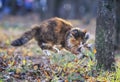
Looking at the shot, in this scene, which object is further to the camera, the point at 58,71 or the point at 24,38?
the point at 24,38

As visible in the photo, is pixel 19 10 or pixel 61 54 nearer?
pixel 61 54

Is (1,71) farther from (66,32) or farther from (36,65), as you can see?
(66,32)

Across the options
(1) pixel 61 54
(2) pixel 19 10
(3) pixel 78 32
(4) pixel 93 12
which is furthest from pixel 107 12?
(2) pixel 19 10

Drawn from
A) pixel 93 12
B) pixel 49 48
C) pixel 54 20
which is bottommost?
pixel 93 12

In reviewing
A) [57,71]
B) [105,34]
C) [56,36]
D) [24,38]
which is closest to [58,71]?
[57,71]

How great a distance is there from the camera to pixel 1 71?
7.85 meters

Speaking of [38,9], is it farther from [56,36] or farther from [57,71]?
[57,71]

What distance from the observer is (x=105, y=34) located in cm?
788

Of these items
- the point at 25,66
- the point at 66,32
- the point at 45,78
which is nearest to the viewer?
the point at 45,78

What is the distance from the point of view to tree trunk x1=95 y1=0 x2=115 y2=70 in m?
7.84

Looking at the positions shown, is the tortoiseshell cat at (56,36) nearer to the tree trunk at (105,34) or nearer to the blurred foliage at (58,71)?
the blurred foliage at (58,71)

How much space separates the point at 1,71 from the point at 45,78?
0.90 m

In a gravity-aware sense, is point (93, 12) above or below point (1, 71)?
below

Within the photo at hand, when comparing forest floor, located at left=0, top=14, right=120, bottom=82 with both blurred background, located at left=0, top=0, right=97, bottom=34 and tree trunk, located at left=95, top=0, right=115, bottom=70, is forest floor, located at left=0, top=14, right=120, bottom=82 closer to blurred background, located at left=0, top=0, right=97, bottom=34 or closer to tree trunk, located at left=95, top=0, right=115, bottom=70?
tree trunk, located at left=95, top=0, right=115, bottom=70
